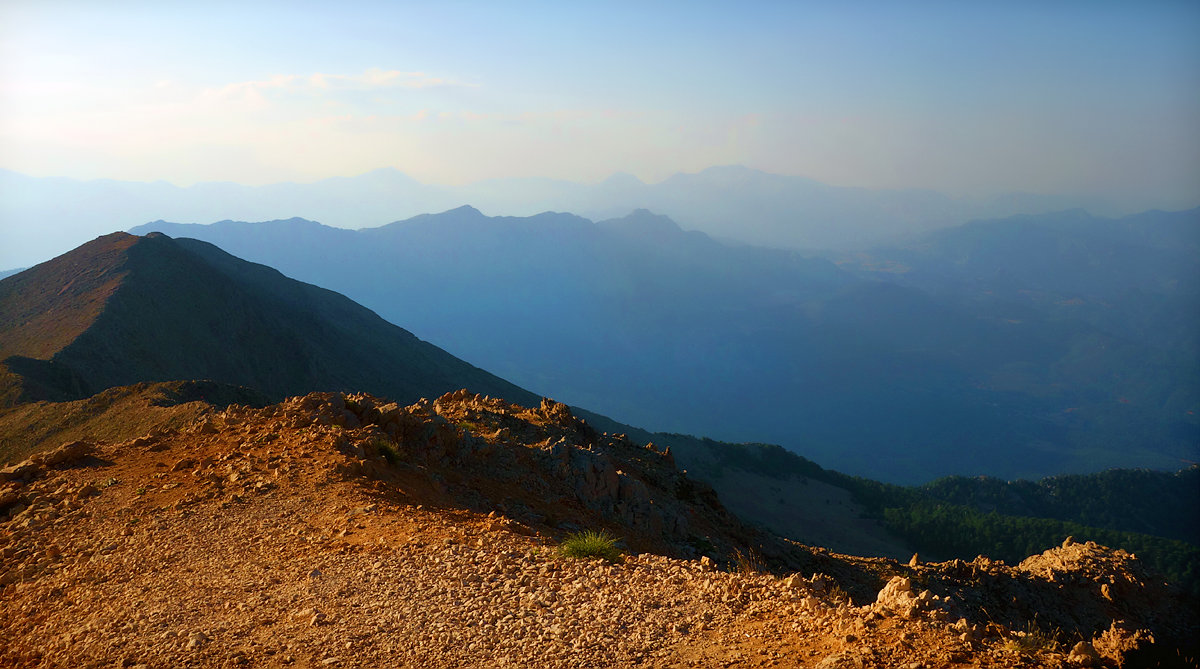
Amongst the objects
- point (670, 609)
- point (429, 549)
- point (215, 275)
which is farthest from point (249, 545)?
point (215, 275)

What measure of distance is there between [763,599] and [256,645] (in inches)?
186

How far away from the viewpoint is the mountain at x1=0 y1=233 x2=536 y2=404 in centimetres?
4144

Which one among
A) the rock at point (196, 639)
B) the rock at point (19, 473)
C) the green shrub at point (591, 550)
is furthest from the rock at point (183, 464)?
the green shrub at point (591, 550)

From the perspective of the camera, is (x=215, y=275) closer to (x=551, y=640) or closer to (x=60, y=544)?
(x=60, y=544)

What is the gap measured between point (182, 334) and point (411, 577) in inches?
2091

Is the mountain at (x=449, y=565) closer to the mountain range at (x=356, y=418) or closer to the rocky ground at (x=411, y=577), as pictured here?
the rocky ground at (x=411, y=577)

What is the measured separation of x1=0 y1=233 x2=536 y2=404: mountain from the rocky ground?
26.6m

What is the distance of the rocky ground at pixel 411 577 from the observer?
5.70 metres

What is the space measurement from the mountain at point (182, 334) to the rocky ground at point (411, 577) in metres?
26.6

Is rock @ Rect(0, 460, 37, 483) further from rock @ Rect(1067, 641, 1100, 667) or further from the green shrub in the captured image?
rock @ Rect(1067, 641, 1100, 667)

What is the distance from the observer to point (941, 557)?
52.7m

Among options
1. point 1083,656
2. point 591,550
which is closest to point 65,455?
point 591,550

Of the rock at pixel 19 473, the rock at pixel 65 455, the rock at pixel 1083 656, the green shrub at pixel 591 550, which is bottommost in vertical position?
the green shrub at pixel 591 550

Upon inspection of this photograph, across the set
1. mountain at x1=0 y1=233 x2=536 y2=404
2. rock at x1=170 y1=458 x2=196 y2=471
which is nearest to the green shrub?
rock at x1=170 y1=458 x2=196 y2=471
